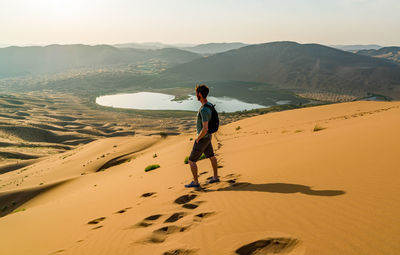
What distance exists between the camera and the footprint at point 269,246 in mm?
2828

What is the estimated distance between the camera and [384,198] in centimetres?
361

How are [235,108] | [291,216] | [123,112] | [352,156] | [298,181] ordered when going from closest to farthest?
[291,216] → [298,181] → [352,156] → [123,112] → [235,108]

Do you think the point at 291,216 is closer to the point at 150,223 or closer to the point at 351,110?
the point at 150,223

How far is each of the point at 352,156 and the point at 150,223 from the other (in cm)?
461

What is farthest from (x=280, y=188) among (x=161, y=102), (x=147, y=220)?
(x=161, y=102)

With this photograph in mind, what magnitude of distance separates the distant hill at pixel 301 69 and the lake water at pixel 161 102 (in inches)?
2050

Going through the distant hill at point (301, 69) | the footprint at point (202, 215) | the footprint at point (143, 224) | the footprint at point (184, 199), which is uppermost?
the distant hill at point (301, 69)

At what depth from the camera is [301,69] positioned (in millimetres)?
159250

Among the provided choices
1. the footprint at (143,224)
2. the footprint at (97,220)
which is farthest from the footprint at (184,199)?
the footprint at (97,220)

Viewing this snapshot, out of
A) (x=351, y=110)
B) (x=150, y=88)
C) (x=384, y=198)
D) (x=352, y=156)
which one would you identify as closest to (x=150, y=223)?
(x=384, y=198)

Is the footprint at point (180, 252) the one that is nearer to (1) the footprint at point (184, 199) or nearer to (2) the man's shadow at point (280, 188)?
(1) the footprint at point (184, 199)

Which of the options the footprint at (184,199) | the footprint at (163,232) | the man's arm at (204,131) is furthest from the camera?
the man's arm at (204,131)

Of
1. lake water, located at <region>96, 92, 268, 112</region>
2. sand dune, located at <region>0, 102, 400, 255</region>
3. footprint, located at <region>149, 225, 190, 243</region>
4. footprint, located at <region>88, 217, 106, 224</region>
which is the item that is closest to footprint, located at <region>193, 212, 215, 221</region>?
sand dune, located at <region>0, 102, 400, 255</region>

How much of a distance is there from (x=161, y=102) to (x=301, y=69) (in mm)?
95910
